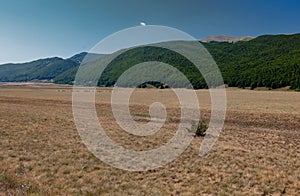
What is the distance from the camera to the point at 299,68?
5108 inches

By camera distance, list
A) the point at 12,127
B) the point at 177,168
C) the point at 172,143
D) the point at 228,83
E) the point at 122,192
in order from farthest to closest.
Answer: the point at 228,83 → the point at 12,127 → the point at 172,143 → the point at 177,168 → the point at 122,192

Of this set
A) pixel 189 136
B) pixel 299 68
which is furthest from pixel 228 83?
pixel 189 136

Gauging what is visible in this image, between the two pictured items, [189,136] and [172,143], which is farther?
[189,136]

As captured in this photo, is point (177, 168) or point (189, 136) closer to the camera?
point (177, 168)

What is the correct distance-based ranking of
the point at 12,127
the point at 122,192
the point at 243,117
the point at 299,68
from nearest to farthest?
the point at 122,192 < the point at 12,127 < the point at 243,117 < the point at 299,68

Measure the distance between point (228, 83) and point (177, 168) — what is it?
136 m

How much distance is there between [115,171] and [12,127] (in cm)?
1287

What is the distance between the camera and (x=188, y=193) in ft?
28.0

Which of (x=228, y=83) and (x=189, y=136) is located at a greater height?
(x=228, y=83)

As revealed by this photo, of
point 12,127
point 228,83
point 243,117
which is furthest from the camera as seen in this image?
point 228,83

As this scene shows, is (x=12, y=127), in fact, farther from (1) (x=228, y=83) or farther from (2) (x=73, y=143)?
(1) (x=228, y=83)

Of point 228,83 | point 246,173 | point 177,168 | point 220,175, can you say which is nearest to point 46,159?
point 177,168

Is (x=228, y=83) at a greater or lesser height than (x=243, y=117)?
greater

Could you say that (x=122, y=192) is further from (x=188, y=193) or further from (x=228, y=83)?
(x=228, y=83)
